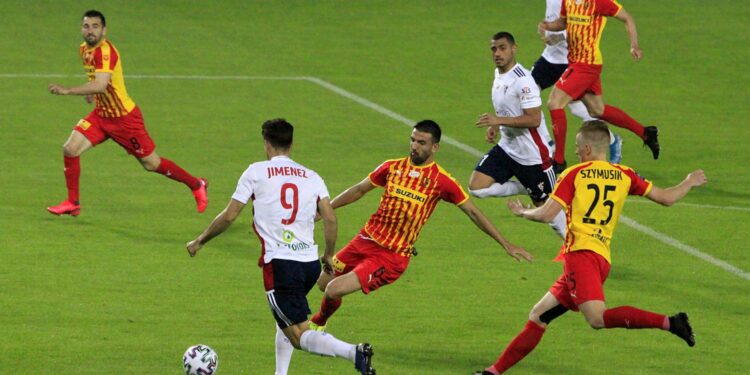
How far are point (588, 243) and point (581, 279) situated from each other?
276mm

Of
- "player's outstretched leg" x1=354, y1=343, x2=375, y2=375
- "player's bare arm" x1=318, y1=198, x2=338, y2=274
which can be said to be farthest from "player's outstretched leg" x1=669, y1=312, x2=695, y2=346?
"player's bare arm" x1=318, y1=198, x2=338, y2=274

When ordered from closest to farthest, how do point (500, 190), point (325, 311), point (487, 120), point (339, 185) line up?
1. point (325, 311)
2. point (487, 120)
3. point (500, 190)
4. point (339, 185)

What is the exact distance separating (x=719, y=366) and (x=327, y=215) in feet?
10.7

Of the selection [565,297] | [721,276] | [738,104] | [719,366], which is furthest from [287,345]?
[738,104]

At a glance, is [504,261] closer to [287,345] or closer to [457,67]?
[287,345]

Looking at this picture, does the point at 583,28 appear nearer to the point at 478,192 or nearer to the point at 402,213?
the point at 478,192

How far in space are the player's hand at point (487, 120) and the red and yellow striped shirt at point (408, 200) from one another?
2262 millimetres

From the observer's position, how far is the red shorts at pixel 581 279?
11117mm

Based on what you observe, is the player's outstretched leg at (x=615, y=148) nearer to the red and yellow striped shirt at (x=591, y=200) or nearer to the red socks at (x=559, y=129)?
the red socks at (x=559, y=129)

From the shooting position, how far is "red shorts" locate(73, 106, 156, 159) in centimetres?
1730

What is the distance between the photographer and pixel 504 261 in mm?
15828

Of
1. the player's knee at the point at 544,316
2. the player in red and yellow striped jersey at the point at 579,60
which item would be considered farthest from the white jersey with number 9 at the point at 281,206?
the player in red and yellow striped jersey at the point at 579,60

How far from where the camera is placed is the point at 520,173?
636 inches

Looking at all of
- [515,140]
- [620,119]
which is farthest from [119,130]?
[620,119]
